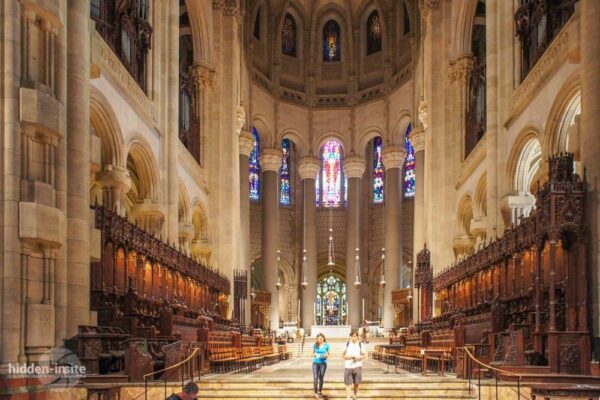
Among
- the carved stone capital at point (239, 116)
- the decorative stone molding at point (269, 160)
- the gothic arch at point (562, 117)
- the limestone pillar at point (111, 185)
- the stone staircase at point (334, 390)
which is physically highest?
the carved stone capital at point (239, 116)

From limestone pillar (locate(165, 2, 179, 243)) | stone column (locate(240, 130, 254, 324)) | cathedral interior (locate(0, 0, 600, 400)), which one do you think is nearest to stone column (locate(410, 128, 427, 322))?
cathedral interior (locate(0, 0, 600, 400))

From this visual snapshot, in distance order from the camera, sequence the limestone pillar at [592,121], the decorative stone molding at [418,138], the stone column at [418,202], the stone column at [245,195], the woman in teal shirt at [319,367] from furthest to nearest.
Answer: the stone column at [245,195], the decorative stone molding at [418,138], the stone column at [418,202], the limestone pillar at [592,121], the woman in teal shirt at [319,367]

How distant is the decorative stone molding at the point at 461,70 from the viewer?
113 ft

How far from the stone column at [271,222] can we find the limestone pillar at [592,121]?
3100cm

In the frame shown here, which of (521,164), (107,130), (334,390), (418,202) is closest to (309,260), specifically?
(418,202)

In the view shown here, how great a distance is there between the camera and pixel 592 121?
16516 mm

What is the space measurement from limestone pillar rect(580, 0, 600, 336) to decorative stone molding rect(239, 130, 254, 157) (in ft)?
92.0

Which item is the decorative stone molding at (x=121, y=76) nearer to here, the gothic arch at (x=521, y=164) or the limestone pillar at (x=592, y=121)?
the limestone pillar at (x=592, y=121)

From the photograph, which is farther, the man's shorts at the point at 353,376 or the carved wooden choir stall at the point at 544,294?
the carved wooden choir stall at the point at 544,294

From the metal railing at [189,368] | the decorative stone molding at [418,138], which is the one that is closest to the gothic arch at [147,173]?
the metal railing at [189,368]

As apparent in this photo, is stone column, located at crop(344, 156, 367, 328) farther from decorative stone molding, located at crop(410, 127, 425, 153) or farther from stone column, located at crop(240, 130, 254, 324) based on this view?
decorative stone molding, located at crop(410, 127, 425, 153)

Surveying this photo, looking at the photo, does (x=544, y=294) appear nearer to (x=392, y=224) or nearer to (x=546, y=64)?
(x=546, y=64)

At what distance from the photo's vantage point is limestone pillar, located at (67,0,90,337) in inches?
613

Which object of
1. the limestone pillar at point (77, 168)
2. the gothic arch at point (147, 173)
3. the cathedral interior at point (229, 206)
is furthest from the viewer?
the gothic arch at point (147, 173)
